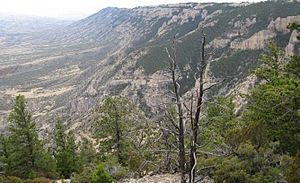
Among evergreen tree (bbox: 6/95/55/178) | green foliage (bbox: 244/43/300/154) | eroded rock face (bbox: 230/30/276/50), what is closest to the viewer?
green foliage (bbox: 244/43/300/154)

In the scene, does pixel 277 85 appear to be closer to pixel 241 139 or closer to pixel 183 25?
pixel 241 139

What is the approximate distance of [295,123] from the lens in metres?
18.0

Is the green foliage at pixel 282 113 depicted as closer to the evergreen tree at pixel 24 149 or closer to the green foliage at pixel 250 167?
the green foliage at pixel 250 167

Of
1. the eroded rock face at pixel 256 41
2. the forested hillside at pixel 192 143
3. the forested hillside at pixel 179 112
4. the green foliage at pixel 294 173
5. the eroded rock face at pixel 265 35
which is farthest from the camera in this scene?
the eroded rock face at pixel 256 41

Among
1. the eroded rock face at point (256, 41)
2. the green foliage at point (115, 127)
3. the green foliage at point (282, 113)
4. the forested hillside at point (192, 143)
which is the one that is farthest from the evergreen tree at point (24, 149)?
the eroded rock face at point (256, 41)

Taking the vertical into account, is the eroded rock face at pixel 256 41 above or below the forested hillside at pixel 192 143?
below

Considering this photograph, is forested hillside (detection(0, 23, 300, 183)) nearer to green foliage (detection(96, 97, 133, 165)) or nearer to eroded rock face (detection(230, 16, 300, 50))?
green foliage (detection(96, 97, 133, 165))

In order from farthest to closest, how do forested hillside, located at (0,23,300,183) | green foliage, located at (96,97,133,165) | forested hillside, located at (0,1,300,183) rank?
green foliage, located at (96,97,133,165) < forested hillside, located at (0,1,300,183) < forested hillside, located at (0,23,300,183)

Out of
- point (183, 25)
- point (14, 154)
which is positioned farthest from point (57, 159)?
point (183, 25)

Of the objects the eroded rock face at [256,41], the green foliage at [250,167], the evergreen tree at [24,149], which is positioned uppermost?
the green foliage at [250,167]

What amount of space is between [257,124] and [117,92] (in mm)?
93462

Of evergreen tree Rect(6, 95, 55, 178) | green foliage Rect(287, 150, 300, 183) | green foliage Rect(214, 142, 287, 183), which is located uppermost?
green foliage Rect(287, 150, 300, 183)

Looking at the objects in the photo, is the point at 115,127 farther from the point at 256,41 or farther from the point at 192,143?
the point at 256,41

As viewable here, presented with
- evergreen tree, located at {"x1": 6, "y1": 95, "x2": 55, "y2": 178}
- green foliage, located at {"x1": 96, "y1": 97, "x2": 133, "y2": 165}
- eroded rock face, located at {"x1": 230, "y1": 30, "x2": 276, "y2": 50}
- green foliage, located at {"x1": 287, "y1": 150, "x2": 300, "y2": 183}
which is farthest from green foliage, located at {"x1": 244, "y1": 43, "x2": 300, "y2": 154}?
eroded rock face, located at {"x1": 230, "y1": 30, "x2": 276, "y2": 50}
